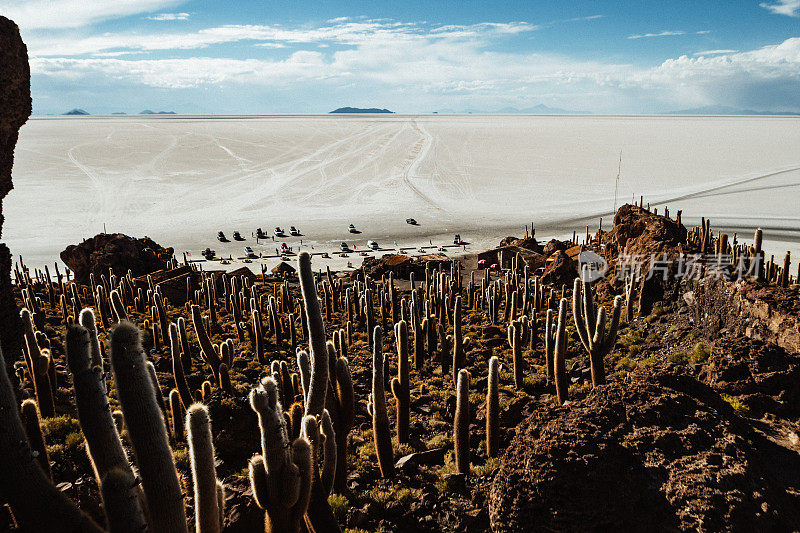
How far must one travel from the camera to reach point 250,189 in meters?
68.4

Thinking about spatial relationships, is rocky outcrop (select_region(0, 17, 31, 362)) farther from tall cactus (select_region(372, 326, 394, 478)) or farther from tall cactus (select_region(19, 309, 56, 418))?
tall cactus (select_region(372, 326, 394, 478))

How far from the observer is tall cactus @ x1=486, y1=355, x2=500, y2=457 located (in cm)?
771

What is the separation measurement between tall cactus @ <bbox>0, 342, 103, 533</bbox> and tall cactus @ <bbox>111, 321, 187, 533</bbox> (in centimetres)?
48

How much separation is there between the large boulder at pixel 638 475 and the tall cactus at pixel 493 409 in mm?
1363

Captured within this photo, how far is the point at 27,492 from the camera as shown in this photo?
292 centimetres

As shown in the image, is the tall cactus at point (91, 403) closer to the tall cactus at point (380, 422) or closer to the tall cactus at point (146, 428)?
the tall cactus at point (146, 428)

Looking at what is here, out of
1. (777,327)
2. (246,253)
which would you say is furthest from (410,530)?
(246,253)

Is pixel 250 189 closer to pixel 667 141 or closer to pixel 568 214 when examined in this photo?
pixel 568 214

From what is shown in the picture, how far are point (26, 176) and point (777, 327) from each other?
285 ft

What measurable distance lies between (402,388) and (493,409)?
178cm

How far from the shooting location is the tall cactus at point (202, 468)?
10.6 ft

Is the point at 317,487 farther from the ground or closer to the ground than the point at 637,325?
farther from the ground

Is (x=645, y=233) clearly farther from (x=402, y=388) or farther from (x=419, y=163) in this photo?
(x=419, y=163)

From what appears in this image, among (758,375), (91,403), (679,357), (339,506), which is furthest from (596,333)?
(91,403)
